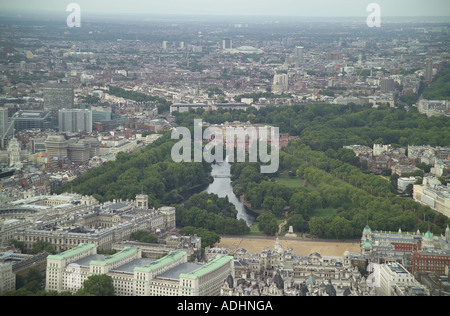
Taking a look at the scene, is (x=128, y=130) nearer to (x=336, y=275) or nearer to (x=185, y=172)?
(x=185, y=172)

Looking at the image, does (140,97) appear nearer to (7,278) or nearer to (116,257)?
(116,257)

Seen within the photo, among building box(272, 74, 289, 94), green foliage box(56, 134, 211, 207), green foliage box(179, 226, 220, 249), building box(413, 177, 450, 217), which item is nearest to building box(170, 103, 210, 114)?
building box(272, 74, 289, 94)

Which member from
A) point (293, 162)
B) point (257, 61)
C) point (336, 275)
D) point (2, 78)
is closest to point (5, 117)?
point (2, 78)

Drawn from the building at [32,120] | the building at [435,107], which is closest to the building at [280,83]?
the building at [435,107]

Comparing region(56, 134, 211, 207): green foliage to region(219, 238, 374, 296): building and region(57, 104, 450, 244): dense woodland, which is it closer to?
region(57, 104, 450, 244): dense woodland

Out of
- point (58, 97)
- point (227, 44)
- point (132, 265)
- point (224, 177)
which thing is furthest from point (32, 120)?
point (227, 44)

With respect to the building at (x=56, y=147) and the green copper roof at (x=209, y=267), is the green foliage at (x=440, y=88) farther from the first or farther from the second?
the green copper roof at (x=209, y=267)
